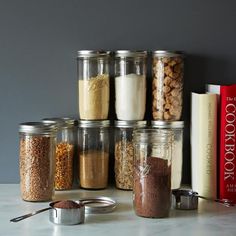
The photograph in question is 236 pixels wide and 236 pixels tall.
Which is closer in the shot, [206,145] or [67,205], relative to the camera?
[67,205]

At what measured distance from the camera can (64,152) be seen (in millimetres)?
1479

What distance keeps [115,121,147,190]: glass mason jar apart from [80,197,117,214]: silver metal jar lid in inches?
6.4

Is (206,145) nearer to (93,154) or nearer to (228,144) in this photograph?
(228,144)

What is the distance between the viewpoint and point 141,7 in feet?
5.13

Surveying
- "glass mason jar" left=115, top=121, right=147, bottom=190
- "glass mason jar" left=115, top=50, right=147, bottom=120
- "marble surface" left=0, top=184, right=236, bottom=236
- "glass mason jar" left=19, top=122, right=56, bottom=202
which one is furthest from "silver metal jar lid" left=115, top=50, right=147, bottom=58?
"marble surface" left=0, top=184, right=236, bottom=236

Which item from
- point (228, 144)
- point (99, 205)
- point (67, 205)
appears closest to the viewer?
point (67, 205)

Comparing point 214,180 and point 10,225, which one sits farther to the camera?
point 214,180

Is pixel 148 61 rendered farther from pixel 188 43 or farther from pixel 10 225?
pixel 10 225

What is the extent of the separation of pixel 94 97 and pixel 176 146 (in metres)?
0.26

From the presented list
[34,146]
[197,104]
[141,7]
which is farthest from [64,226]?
[141,7]

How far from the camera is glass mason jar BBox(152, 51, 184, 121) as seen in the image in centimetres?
149

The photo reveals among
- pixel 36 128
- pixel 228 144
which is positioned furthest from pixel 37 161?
pixel 228 144

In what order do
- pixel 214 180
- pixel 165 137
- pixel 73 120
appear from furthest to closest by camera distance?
pixel 73 120 < pixel 214 180 < pixel 165 137

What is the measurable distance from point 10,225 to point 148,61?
653 mm
